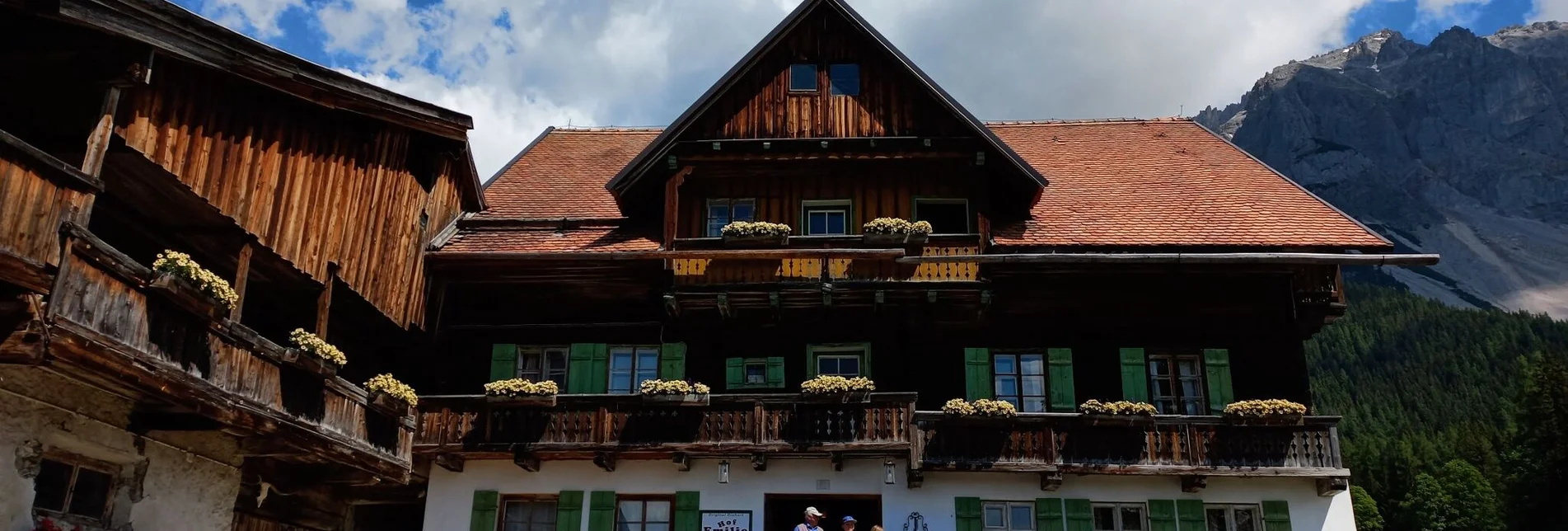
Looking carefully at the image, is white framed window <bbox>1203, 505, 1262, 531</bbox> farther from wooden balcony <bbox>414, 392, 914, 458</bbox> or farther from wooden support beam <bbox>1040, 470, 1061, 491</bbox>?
wooden balcony <bbox>414, 392, 914, 458</bbox>

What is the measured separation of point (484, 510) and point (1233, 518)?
12.0 m

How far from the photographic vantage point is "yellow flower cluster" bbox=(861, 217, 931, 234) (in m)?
20.4

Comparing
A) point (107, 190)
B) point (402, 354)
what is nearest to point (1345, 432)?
point (402, 354)

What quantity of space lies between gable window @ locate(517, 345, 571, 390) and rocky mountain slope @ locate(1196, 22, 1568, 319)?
15624 centimetres

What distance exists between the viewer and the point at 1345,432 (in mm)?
99562

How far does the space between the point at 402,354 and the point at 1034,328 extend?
11022mm

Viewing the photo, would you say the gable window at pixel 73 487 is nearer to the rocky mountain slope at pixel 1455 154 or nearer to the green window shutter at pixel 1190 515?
the green window shutter at pixel 1190 515

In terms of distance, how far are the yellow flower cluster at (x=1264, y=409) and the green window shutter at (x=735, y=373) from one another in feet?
26.0

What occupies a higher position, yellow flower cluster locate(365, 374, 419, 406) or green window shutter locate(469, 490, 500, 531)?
yellow flower cluster locate(365, 374, 419, 406)

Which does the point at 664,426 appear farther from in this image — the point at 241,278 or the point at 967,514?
the point at 241,278

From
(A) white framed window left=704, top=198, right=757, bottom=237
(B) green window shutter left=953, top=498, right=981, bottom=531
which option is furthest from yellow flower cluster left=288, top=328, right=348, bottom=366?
(B) green window shutter left=953, top=498, right=981, bottom=531

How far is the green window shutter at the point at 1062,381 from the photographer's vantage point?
20438 millimetres

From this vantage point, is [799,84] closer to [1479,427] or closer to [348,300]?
[348,300]

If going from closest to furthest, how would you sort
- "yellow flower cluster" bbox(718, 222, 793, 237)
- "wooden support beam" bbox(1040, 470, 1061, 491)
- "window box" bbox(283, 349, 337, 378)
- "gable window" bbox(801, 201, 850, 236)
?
"window box" bbox(283, 349, 337, 378) → "wooden support beam" bbox(1040, 470, 1061, 491) → "yellow flower cluster" bbox(718, 222, 793, 237) → "gable window" bbox(801, 201, 850, 236)
